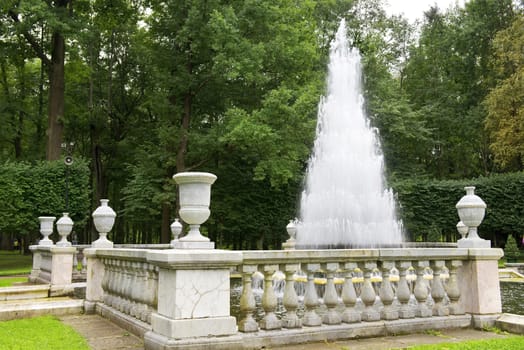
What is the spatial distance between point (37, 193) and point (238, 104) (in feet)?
34.3

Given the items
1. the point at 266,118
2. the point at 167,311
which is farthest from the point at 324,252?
the point at 266,118

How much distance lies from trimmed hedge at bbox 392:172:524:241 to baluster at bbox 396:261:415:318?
20864 millimetres

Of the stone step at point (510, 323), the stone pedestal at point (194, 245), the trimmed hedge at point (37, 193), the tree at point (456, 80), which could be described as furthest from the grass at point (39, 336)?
the tree at point (456, 80)

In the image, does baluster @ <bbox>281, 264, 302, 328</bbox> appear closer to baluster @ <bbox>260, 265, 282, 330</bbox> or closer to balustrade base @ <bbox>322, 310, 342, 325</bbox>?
baluster @ <bbox>260, 265, 282, 330</bbox>

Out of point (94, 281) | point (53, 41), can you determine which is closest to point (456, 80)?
point (53, 41)

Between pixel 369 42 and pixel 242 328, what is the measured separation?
28.1 m

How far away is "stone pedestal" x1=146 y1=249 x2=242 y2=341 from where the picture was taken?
16.2ft

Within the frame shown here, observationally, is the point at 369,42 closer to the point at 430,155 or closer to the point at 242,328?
the point at 430,155

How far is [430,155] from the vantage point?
34.9 metres

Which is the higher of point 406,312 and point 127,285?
point 127,285

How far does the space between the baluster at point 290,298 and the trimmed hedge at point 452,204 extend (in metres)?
22.0

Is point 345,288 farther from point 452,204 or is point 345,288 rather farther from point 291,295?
point 452,204

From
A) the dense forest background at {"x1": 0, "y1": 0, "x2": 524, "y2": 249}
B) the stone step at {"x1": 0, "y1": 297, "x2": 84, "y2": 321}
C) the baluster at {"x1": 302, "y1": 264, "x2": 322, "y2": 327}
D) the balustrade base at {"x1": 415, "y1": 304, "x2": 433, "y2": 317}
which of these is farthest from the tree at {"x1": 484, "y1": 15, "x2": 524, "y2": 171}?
the stone step at {"x1": 0, "y1": 297, "x2": 84, "y2": 321}

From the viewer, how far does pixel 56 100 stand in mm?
24125
